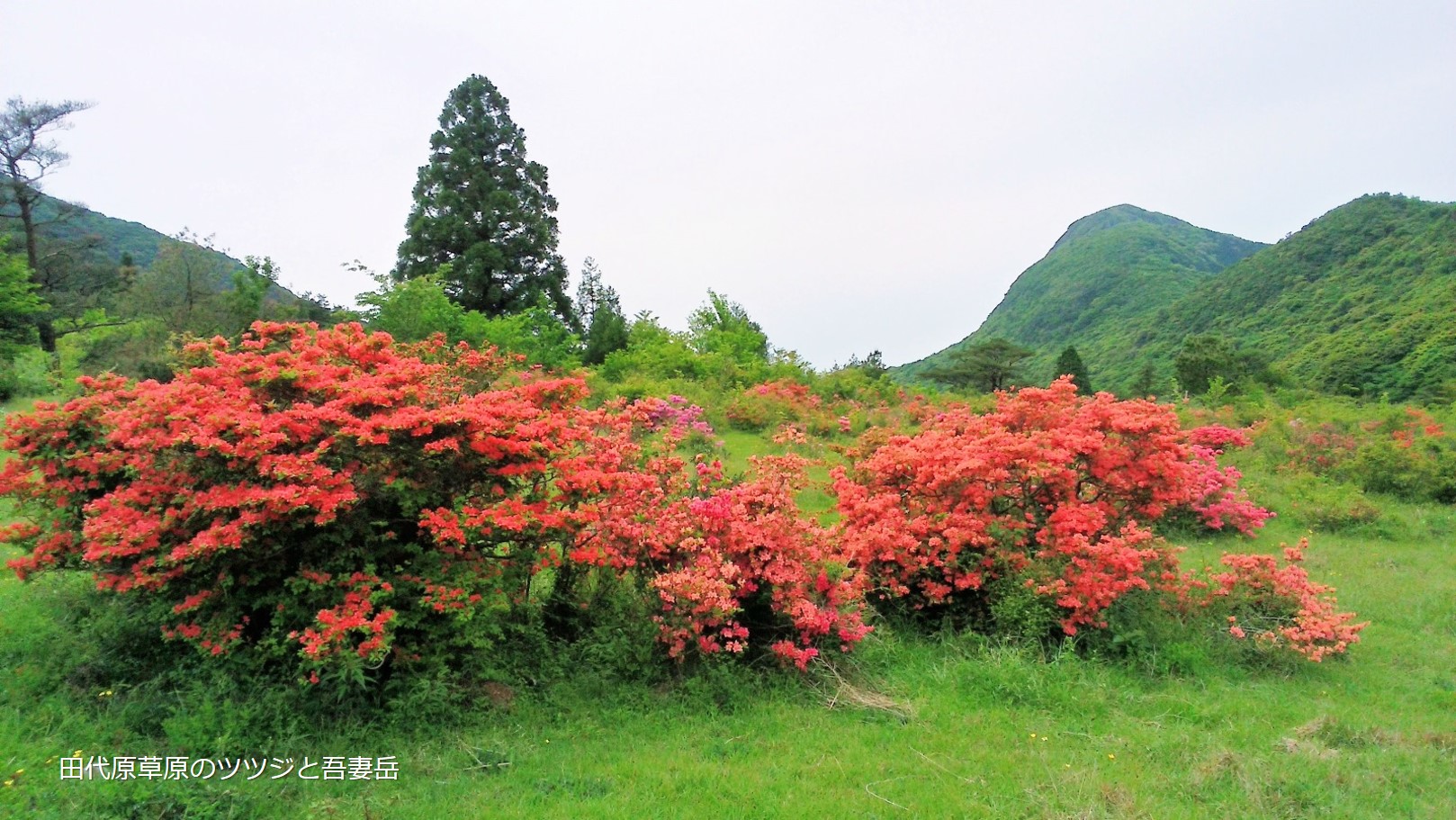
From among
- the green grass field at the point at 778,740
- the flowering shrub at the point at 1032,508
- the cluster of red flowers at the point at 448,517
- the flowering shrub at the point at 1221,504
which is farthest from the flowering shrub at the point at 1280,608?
the flowering shrub at the point at 1221,504

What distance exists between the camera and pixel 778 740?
4.32 metres

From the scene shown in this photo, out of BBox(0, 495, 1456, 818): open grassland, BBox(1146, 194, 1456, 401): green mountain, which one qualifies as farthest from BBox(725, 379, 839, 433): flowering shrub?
BBox(1146, 194, 1456, 401): green mountain

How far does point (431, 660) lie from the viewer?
424 centimetres

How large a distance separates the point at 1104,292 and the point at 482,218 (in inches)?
2043

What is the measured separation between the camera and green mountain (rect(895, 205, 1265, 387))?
4891cm

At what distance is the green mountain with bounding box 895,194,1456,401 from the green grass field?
22.5 m

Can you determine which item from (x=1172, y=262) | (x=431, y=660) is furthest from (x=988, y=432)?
(x=1172, y=262)

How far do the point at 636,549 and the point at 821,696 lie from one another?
1.59 metres

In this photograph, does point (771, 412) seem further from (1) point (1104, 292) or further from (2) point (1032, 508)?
(1) point (1104, 292)

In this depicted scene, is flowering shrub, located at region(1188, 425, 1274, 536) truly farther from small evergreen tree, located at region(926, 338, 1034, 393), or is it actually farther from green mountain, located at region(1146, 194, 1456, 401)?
small evergreen tree, located at region(926, 338, 1034, 393)

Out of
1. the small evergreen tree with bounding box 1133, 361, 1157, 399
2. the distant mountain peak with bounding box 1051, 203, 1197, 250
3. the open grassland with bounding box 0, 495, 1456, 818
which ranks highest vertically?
the distant mountain peak with bounding box 1051, 203, 1197, 250

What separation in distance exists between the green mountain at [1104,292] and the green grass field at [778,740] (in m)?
35.4

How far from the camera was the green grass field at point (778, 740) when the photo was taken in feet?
11.8

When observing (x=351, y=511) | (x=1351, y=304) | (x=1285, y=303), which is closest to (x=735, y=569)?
(x=351, y=511)
